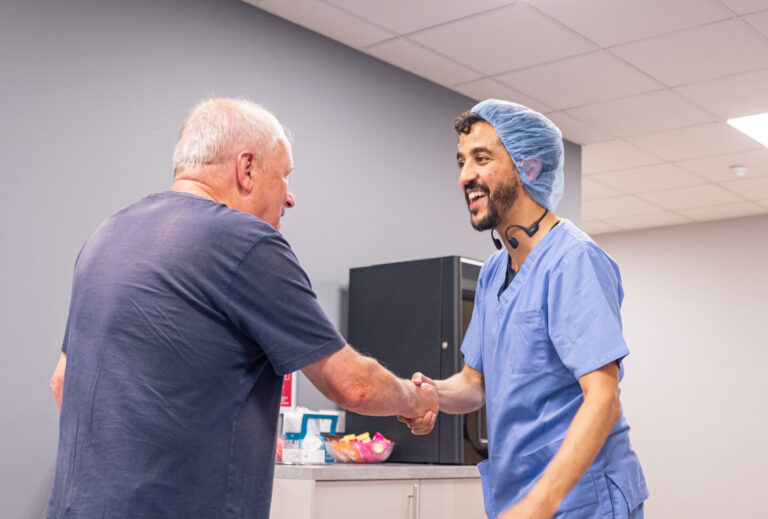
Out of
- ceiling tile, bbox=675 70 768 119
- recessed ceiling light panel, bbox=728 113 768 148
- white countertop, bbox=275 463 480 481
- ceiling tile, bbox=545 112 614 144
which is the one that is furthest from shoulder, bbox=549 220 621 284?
recessed ceiling light panel, bbox=728 113 768 148

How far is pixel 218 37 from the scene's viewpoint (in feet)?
11.0

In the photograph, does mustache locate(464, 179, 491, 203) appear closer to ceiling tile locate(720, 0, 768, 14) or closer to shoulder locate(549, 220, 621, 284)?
shoulder locate(549, 220, 621, 284)

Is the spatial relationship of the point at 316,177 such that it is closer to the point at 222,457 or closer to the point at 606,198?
the point at 222,457

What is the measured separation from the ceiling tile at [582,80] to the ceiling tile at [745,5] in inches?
24.7

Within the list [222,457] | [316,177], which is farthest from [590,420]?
[316,177]

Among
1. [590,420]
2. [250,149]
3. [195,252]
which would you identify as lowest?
[590,420]

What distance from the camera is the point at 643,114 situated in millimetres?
4773

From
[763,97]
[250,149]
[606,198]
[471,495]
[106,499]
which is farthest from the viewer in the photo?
[606,198]

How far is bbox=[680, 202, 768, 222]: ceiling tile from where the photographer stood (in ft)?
22.1

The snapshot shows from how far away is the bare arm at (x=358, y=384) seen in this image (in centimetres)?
142

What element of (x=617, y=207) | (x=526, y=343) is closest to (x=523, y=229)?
(x=526, y=343)

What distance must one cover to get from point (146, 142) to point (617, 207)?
467cm

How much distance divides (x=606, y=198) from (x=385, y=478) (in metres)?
4.28

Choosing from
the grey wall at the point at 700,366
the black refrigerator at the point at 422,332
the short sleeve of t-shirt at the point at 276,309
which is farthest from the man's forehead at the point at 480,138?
the grey wall at the point at 700,366
